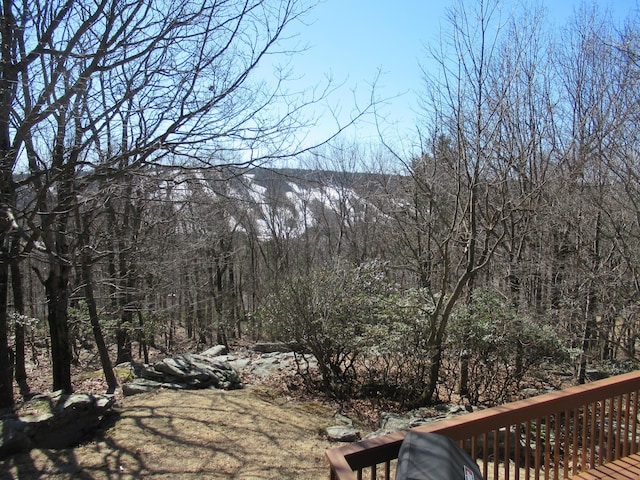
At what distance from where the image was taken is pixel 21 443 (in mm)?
3943

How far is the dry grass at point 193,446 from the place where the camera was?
3.74 m

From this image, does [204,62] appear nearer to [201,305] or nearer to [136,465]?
[136,465]

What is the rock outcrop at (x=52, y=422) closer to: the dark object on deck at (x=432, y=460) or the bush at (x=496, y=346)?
the dark object on deck at (x=432, y=460)

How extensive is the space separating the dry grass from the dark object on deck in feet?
8.16

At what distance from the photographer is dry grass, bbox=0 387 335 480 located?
3.74 meters

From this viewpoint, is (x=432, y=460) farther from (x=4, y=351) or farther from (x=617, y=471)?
(x=4, y=351)

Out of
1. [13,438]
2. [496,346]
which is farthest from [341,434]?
[13,438]

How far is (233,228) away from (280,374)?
33.0 feet

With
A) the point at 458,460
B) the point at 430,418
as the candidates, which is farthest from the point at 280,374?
the point at 458,460

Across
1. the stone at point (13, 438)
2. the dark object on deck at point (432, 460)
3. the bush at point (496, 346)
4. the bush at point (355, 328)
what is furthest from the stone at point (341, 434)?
the dark object on deck at point (432, 460)

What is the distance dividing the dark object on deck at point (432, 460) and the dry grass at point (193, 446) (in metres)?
2.49

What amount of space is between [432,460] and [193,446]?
3.34 metres

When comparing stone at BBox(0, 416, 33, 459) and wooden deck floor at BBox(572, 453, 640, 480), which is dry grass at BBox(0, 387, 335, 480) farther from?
wooden deck floor at BBox(572, 453, 640, 480)

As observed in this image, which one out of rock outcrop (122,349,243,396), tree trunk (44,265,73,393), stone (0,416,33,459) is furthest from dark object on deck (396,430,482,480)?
rock outcrop (122,349,243,396)
